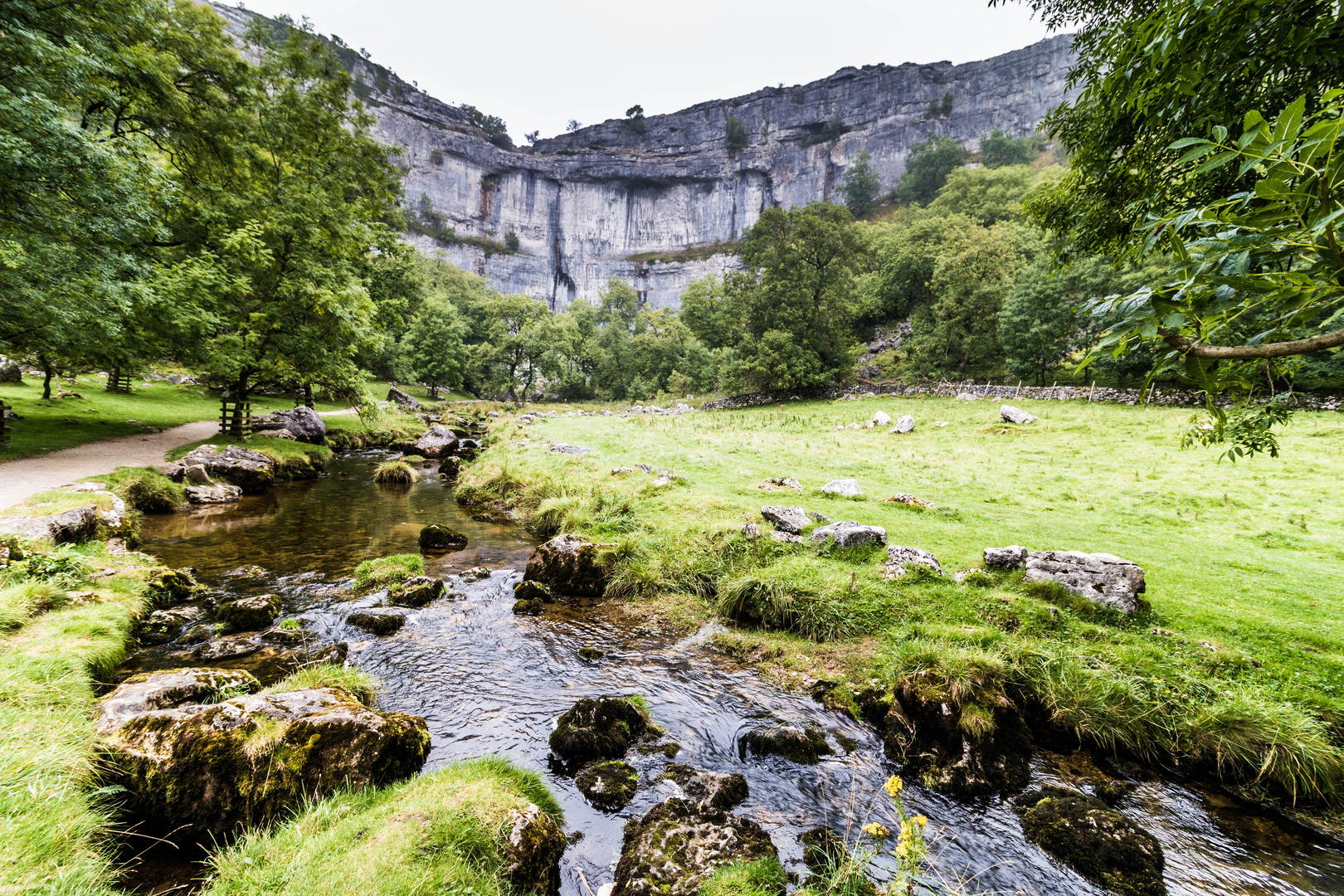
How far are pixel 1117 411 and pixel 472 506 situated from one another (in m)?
30.6

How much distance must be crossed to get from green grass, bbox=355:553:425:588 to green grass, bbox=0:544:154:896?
3.00 m

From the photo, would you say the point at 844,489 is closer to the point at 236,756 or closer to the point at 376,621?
the point at 376,621

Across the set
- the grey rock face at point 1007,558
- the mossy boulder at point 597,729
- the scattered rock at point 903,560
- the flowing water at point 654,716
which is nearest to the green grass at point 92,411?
the flowing water at point 654,716

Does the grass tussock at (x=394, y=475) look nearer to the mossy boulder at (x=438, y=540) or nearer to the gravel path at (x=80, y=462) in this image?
the gravel path at (x=80, y=462)

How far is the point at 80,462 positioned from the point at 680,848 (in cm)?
1785

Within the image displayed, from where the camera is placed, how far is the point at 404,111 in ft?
324

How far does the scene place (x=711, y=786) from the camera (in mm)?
4871

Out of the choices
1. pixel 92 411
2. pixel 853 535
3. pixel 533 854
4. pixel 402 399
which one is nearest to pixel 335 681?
pixel 533 854

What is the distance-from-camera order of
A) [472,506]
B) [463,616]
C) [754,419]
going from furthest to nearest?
[754,419] < [472,506] < [463,616]

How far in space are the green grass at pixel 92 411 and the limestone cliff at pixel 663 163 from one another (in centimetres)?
7640

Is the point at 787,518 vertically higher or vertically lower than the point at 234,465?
higher

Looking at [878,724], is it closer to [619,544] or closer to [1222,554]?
[619,544]

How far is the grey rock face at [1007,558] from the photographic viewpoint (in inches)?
314

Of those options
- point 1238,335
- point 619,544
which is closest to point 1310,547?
point 1238,335
